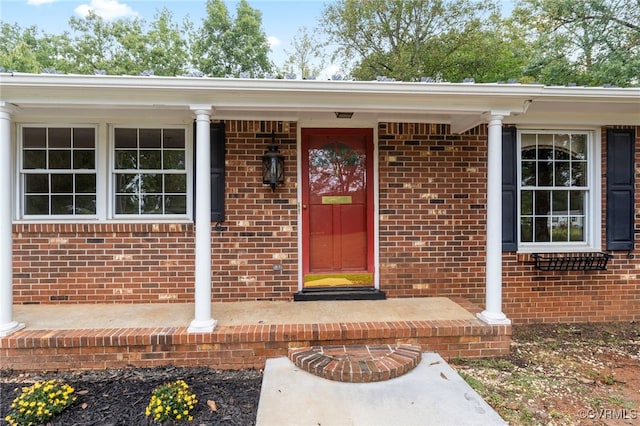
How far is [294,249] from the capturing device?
387 centimetres

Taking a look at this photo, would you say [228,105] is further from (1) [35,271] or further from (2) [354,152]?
(1) [35,271]

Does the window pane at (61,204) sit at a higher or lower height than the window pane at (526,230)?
higher

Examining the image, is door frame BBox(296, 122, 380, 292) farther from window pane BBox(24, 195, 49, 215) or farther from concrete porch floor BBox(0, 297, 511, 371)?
window pane BBox(24, 195, 49, 215)

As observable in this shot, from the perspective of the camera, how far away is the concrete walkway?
2.03 meters

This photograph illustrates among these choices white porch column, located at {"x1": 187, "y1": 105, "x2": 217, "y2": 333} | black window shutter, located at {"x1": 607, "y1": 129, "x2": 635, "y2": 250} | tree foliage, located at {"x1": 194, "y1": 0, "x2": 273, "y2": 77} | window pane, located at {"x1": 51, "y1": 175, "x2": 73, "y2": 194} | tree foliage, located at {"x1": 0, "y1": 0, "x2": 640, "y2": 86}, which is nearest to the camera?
white porch column, located at {"x1": 187, "y1": 105, "x2": 217, "y2": 333}

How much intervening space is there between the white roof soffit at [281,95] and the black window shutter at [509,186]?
60 cm

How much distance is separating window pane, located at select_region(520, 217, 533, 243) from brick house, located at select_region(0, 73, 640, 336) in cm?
1

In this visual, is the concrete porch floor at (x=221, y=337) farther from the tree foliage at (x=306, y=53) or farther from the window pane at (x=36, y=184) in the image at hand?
the tree foliage at (x=306, y=53)

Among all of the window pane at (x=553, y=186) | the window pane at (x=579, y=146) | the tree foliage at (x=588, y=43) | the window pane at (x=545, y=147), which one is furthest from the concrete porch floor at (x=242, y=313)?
the tree foliage at (x=588, y=43)

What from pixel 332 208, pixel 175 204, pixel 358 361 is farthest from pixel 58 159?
pixel 358 361

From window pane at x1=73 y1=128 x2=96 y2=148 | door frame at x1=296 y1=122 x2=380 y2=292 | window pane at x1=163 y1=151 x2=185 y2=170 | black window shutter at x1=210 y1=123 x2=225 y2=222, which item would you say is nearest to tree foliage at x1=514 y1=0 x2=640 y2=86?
door frame at x1=296 y1=122 x2=380 y2=292

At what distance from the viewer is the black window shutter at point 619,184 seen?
3.91 metres

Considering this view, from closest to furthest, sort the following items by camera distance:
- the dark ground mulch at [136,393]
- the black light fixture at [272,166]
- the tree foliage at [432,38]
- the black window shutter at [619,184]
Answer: the dark ground mulch at [136,393] → the black light fixture at [272,166] → the black window shutter at [619,184] → the tree foliage at [432,38]

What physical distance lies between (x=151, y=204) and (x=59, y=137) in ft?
4.03
